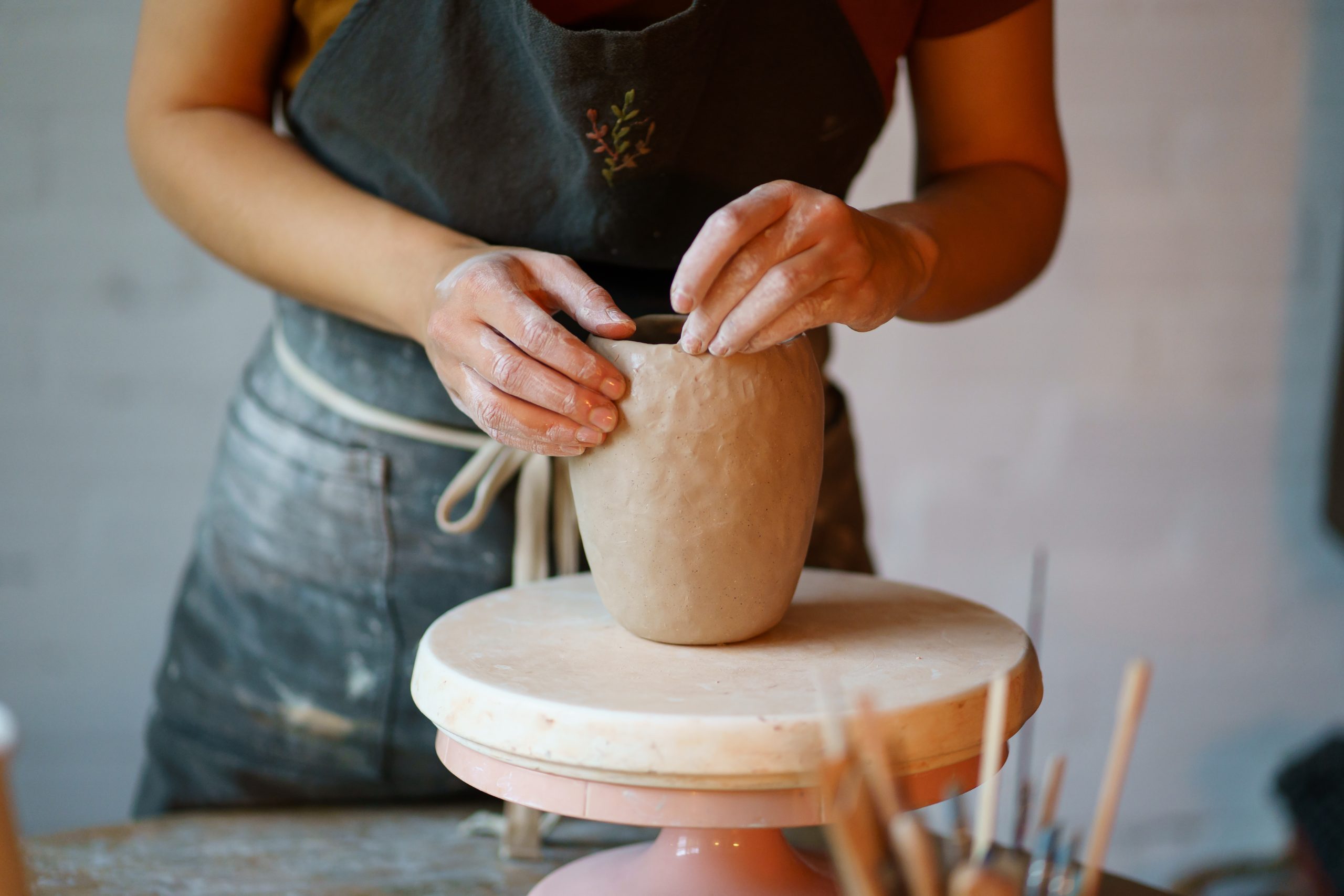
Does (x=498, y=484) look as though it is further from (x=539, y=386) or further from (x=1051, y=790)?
(x=1051, y=790)

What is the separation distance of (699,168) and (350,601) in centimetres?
47

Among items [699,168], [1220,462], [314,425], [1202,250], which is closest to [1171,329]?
[1202,250]

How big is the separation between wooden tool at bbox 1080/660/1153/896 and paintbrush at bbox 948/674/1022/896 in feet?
0.13

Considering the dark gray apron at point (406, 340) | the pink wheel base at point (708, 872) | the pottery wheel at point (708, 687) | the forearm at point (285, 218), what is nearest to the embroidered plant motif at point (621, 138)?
→ the dark gray apron at point (406, 340)

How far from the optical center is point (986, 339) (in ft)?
6.36

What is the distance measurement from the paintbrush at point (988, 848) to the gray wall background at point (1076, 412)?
142 cm

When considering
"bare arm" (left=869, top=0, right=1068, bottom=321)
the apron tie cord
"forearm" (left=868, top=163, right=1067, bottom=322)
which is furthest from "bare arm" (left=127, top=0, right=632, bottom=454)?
"bare arm" (left=869, top=0, right=1068, bottom=321)

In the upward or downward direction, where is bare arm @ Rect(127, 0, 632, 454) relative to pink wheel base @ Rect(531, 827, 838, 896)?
upward

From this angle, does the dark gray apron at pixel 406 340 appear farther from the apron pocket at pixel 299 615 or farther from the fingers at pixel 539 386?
the fingers at pixel 539 386

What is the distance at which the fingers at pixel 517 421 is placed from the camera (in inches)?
27.6

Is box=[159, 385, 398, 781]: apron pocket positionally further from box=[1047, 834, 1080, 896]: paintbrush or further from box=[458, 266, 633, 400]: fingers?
box=[1047, 834, 1080, 896]: paintbrush

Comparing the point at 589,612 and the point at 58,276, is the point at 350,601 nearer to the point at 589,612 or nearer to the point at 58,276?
the point at 589,612

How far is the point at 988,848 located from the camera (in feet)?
1.69

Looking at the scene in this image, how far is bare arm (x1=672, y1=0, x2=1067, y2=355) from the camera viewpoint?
0.67 meters
